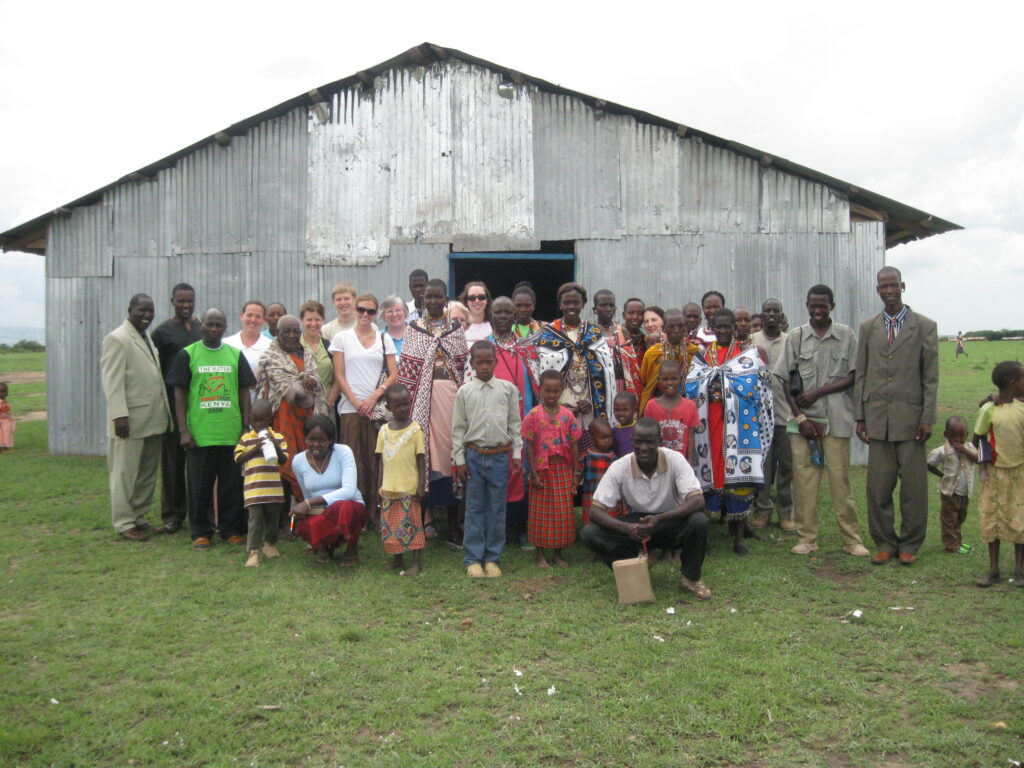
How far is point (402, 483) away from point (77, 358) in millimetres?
8262

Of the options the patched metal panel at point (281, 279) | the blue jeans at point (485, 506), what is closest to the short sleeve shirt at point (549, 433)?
the blue jeans at point (485, 506)

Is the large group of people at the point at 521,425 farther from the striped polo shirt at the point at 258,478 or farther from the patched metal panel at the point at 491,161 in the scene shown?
the patched metal panel at the point at 491,161

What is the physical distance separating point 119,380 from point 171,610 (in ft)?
8.31

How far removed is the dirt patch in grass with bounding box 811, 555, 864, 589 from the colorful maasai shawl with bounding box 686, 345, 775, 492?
2.43 ft

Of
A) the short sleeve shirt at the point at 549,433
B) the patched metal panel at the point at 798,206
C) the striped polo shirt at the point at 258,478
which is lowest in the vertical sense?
the striped polo shirt at the point at 258,478

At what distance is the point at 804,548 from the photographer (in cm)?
→ 619

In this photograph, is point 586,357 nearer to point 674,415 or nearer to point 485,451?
point 674,415

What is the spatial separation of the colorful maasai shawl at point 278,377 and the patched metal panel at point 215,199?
529 cm

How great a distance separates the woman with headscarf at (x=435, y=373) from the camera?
6.23 metres

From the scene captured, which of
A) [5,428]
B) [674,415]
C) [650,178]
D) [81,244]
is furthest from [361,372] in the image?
[5,428]

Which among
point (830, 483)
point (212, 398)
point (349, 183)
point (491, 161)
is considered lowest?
point (830, 483)

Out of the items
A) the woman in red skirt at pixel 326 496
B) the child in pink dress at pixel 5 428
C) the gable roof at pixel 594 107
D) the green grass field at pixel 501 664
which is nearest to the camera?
the green grass field at pixel 501 664

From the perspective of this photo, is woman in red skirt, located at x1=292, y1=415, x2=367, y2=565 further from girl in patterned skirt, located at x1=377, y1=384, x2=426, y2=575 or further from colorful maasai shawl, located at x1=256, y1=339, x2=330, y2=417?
colorful maasai shawl, located at x1=256, y1=339, x2=330, y2=417

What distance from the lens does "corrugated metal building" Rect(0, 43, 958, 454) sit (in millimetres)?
10594
